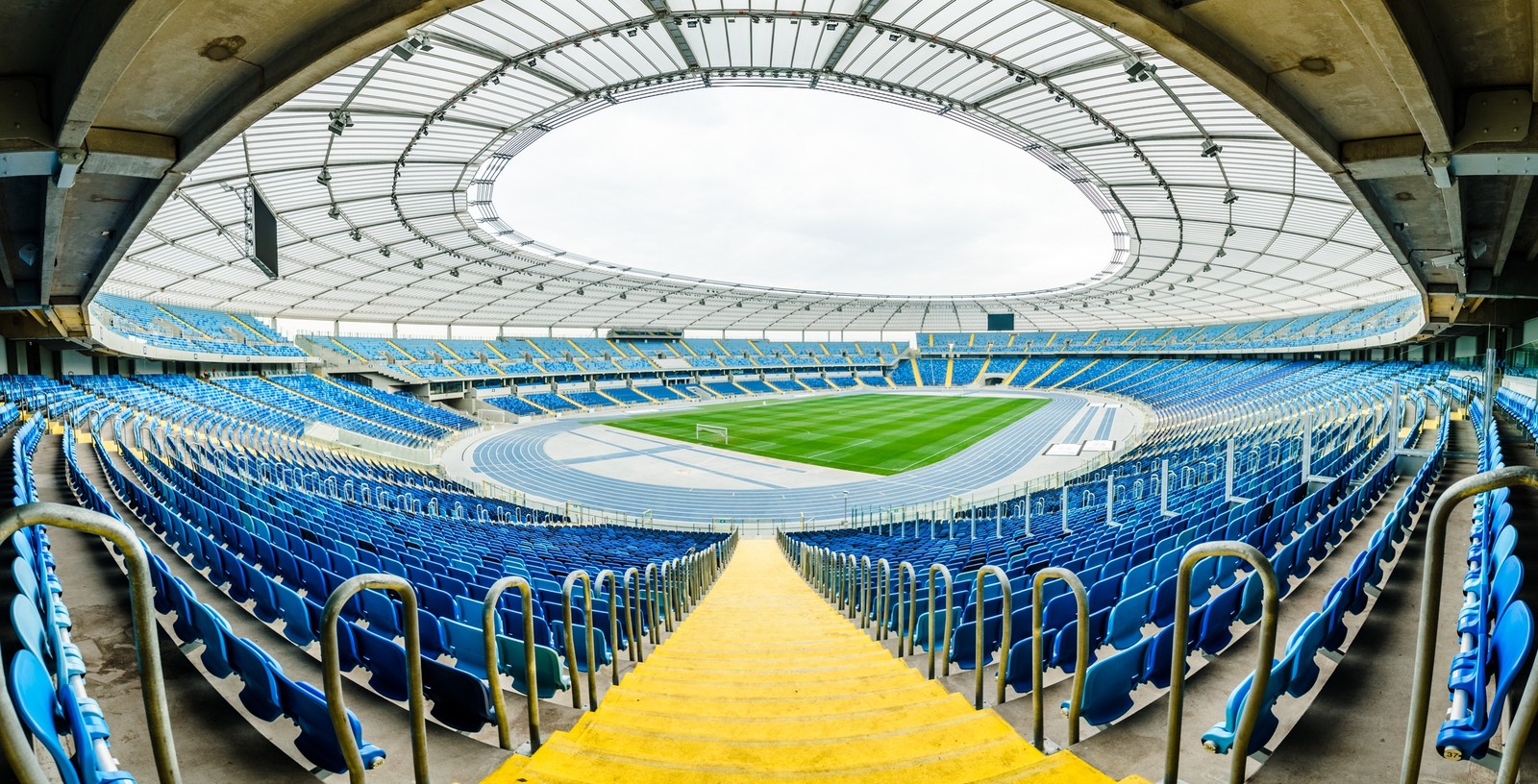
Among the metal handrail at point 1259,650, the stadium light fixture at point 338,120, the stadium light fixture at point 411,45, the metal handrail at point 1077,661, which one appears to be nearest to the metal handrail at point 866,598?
the metal handrail at point 1077,661

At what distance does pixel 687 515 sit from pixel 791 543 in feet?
23.2

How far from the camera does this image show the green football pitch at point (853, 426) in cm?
3207

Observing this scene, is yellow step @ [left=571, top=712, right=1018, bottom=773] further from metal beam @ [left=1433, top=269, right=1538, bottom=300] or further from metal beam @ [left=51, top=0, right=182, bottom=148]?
metal beam @ [left=1433, top=269, right=1538, bottom=300]

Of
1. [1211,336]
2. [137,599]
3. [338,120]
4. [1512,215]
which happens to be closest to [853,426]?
[338,120]

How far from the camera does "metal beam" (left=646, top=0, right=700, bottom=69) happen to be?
13.9 metres

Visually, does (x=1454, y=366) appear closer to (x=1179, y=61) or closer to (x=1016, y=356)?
(x=1179, y=61)

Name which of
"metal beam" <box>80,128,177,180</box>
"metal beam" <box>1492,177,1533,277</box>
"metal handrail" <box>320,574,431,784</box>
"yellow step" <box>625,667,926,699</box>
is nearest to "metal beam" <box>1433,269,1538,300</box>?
"metal beam" <box>1492,177,1533,277</box>

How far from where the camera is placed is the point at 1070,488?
763 inches

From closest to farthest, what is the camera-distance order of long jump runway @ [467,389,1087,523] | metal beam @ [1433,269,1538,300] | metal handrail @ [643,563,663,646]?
metal handrail @ [643,563,663,646] < metal beam @ [1433,269,1538,300] < long jump runway @ [467,389,1087,523]

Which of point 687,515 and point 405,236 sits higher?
point 405,236

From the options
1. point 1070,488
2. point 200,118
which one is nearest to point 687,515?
point 1070,488

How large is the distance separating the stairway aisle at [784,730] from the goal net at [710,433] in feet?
102

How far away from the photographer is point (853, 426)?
42.5 meters

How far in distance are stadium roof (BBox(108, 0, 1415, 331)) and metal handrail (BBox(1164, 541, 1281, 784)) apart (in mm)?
13713
